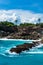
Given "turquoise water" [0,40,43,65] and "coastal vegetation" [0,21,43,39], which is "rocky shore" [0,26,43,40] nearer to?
"coastal vegetation" [0,21,43,39]

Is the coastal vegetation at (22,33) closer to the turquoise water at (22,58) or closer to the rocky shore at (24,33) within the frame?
the rocky shore at (24,33)

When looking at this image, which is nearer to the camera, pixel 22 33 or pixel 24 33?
pixel 22 33

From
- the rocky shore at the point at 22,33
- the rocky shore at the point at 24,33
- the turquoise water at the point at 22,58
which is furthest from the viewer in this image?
the rocky shore at the point at 22,33

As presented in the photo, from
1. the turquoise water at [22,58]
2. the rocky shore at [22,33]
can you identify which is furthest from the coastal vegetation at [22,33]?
the turquoise water at [22,58]

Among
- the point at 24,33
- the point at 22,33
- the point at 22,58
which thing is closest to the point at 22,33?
the point at 22,33

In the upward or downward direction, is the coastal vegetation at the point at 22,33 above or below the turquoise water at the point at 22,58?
above

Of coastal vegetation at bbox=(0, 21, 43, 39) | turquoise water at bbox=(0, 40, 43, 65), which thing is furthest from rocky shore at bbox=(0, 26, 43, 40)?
turquoise water at bbox=(0, 40, 43, 65)

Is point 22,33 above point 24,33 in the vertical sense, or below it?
below

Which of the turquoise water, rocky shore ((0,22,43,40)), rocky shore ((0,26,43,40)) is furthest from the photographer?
rocky shore ((0,22,43,40))

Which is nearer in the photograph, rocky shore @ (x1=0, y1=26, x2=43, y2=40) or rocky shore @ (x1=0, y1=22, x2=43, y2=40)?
rocky shore @ (x1=0, y1=26, x2=43, y2=40)

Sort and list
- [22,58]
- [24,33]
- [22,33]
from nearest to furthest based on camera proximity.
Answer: [22,58], [22,33], [24,33]

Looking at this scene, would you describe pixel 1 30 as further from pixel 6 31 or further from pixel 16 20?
pixel 16 20

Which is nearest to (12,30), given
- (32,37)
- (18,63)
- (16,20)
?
(32,37)

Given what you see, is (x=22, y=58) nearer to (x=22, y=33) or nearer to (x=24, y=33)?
(x=22, y=33)
